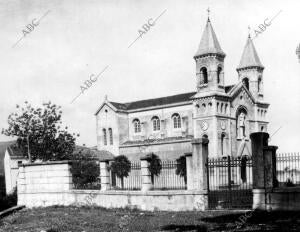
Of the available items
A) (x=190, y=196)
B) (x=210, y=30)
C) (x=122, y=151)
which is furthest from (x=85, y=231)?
(x=122, y=151)

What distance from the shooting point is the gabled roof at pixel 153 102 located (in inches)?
2163

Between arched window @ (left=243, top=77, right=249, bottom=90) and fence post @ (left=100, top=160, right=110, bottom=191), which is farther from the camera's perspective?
arched window @ (left=243, top=77, right=249, bottom=90)

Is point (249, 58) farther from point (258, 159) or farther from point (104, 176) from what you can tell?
point (258, 159)

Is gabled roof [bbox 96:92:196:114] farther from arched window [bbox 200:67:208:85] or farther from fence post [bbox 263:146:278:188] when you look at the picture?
fence post [bbox 263:146:278:188]

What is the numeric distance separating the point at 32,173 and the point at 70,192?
2508mm

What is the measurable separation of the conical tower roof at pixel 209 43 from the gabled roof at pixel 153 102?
26.9 ft

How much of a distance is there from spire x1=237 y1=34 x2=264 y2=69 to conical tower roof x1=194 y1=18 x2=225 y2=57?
7648 millimetres

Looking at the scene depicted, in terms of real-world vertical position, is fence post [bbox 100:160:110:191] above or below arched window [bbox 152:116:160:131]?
below

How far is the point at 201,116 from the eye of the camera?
47406 mm

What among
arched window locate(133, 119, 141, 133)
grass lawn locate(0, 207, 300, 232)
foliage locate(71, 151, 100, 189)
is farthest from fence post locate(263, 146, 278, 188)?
arched window locate(133, 119, 141, 133)

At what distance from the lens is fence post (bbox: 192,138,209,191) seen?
55.4ft

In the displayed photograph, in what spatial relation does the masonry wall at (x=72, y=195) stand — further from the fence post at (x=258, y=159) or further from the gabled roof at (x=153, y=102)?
the gabled roof at (x=153, y=102)

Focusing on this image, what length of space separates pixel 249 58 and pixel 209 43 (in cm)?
946

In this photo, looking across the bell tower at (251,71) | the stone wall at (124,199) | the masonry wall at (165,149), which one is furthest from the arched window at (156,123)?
the stone wall at (124,199)
